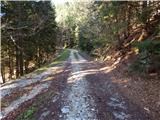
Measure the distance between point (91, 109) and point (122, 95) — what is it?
10.4 ft

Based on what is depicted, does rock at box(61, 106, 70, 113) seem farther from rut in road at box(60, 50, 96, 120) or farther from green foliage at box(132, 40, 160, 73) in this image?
green foliage at box(132, 40, 160, 73)

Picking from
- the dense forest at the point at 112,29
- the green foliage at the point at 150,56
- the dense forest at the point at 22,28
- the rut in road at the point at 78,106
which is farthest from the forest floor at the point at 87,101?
the dense forest at the point at 22,28

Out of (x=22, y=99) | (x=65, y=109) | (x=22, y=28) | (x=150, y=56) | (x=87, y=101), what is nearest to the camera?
(x=65, y=109)

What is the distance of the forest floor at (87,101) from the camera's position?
36.0 feet

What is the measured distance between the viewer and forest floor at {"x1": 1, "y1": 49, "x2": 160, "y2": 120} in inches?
432

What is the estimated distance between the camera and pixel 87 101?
12.7 metres

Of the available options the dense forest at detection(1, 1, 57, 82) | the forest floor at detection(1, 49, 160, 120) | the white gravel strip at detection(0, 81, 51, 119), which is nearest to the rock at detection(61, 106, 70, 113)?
the forest floor at detection(1, 49, 160, 120)

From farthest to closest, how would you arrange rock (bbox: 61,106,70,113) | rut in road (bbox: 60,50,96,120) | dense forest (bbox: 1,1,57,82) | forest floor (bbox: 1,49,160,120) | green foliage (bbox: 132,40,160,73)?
dense forest (bbox: 1,1,57,82) → green foliage (bbox: 132,40,160,73) → rock (bbox: 61,106,70,113) → forest floor (bbox: 1,49,160,120) → rut in road (bbox: 60,50,96,120)

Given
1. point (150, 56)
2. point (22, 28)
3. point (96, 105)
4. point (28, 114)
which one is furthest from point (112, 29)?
→ point (28, 114)

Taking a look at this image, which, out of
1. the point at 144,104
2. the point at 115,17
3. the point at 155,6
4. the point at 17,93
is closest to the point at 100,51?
the point at 115,17

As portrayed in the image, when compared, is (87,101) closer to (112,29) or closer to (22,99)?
(22,99)

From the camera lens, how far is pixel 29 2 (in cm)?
2903

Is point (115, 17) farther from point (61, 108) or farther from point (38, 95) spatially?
point (61, 108)

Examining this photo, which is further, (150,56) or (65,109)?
(150,56)
